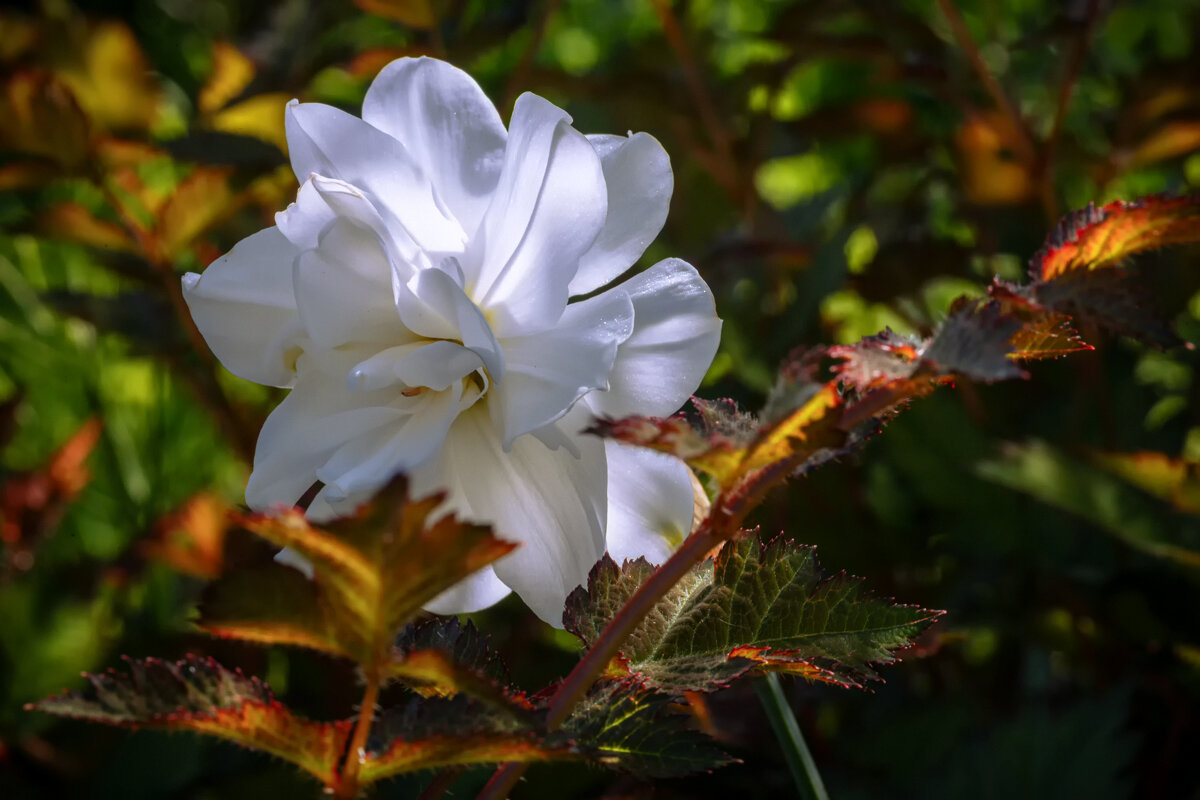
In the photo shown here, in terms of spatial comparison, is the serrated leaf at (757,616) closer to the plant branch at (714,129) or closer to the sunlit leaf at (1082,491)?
the sunlit leaf at (1082,491)

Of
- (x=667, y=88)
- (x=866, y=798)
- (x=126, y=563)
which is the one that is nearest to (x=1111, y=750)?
(x=866, y=798)

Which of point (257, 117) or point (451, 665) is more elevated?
point (257, 117)

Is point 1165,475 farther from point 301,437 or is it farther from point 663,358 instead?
point 301,437

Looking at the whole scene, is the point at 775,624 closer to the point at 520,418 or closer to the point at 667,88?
the point at 520,418

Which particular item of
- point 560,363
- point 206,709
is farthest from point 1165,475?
point 206,709

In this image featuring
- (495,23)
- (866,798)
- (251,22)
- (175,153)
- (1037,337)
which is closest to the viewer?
(1037,337)

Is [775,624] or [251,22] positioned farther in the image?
[251,22]

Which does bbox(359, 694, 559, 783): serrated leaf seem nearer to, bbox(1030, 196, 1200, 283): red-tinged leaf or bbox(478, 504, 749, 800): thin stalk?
bbox(478, 504, 749, 800): thin stalk

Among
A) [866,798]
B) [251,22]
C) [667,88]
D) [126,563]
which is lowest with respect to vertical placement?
[866,798]
